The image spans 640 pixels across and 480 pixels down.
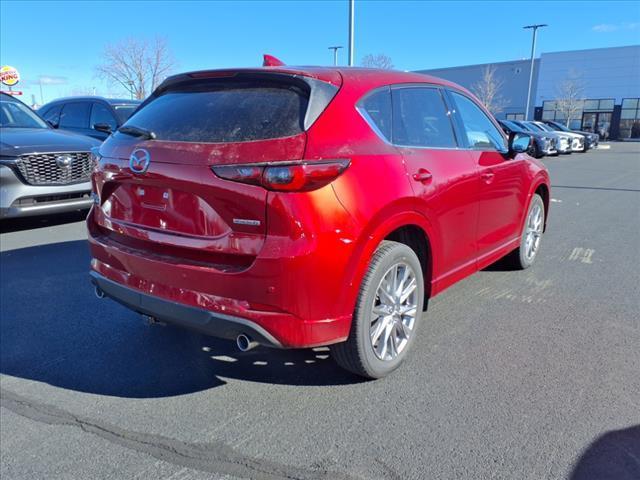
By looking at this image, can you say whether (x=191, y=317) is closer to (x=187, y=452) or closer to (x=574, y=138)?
(x=187, y=452)

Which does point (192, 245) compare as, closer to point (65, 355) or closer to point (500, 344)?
point (65, 355)

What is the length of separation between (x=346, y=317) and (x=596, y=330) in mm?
2252

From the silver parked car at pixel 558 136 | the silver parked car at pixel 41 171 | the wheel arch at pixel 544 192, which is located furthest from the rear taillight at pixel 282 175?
the silver parked car at pixel 558 136

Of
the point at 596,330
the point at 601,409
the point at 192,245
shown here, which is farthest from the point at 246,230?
the point at 596,330

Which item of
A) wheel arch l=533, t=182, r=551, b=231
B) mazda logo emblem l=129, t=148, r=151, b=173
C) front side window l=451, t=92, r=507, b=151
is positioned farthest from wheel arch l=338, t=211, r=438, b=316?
wheel arch l=533, t=182, r=551, b=231

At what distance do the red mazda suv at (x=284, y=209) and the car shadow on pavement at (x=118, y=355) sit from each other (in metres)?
0.53

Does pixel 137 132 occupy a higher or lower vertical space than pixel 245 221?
higher

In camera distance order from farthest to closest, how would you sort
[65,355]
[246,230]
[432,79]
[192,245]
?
[432,79], [65,355], [192,245], [246,230]

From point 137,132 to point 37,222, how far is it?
5.80 meters

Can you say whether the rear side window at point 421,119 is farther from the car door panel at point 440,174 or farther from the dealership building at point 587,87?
the dealership building at point 587,87

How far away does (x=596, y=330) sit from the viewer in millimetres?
3760

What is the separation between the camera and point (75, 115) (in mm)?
10609

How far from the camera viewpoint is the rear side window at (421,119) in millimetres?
3164

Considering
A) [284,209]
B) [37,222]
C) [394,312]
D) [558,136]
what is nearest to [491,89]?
[558,136]
